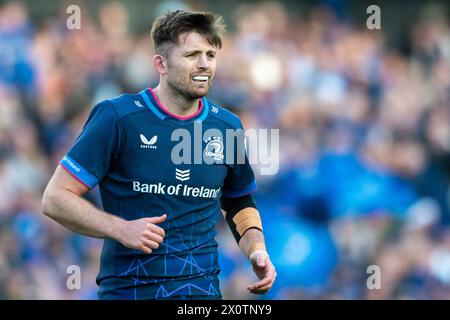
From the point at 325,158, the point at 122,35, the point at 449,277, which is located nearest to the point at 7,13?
the point at 122,35

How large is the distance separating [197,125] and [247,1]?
27.8 feet

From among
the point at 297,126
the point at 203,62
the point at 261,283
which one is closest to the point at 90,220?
the point at 261,283

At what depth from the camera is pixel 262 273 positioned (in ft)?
18.7

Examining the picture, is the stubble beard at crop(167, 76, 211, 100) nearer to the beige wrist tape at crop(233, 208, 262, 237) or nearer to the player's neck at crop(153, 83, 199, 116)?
the player's neck at crop(153, 83, 199, 116)

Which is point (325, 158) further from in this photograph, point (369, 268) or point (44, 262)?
point (44, 262)

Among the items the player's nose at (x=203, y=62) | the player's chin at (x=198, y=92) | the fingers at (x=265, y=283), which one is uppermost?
the player's nose at (x=203, y=62)

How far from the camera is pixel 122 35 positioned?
12953 millimetres

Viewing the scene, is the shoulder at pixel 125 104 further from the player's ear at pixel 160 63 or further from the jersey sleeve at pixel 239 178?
the jersey sleeve at pixel 239 178

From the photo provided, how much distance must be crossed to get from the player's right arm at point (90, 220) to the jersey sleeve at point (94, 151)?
0.05 metres

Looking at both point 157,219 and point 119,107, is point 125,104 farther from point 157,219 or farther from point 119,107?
point 157,219

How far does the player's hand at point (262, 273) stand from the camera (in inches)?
219

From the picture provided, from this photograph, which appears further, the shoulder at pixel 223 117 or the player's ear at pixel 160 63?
the shoulder at pixel 223 117

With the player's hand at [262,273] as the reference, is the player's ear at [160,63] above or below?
above

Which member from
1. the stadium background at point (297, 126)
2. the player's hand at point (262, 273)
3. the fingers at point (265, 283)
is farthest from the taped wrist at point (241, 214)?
the stadium background at point (297, 126)
